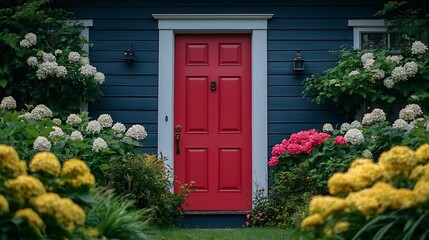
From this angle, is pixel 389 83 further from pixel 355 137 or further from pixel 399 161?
pixel 399 161

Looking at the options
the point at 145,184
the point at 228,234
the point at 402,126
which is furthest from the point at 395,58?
the point at 145,184

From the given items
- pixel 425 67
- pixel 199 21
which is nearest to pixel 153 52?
pixel 199 21

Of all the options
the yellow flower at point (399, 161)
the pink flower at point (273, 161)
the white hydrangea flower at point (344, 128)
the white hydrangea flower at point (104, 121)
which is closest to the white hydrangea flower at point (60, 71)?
the white hydrangea flower at point (104, 121)

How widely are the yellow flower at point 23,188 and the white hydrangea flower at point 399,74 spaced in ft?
17.4

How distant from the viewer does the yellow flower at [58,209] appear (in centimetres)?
338

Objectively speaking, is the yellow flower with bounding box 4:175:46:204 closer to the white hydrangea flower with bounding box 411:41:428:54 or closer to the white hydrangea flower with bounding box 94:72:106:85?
the white hydrangea flower with bounding box 94:72:106:85

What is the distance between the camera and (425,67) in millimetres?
7816

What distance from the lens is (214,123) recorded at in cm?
843

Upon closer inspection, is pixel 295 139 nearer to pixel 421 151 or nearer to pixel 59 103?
pixel 59 103

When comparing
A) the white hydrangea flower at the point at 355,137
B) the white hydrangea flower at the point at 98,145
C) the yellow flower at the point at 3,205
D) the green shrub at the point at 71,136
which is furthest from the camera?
the white hydrangea flower at the point at 355,137

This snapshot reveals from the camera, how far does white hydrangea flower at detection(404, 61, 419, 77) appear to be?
7.76m

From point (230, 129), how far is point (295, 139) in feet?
3.03

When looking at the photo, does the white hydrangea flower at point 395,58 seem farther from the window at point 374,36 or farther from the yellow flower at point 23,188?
the yellow flower at point 23,188

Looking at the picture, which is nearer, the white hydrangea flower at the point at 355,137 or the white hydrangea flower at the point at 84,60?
the white hydrangea flower at the point at 355,137
